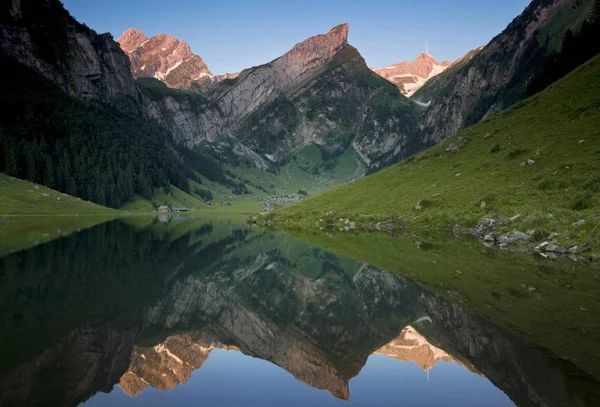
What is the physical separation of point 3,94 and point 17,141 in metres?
49.8

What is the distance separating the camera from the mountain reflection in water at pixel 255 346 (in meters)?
12.7

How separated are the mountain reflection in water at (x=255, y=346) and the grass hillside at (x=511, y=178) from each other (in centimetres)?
2770

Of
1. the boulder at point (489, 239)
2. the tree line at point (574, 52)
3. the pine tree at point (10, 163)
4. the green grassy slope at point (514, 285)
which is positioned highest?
the tree line at point (574, 52)

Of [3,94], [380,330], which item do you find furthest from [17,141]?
[380,330]

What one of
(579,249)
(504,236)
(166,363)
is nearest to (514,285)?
(579,249)

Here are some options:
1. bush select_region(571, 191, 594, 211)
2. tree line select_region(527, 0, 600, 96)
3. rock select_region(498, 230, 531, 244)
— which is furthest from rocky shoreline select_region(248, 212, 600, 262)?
tree line select_region(527, 0, 600, 96)

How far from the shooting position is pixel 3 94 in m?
193

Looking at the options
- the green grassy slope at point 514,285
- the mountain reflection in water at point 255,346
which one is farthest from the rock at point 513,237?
the mountain reflection in water at point 255,346

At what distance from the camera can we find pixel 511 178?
217ft

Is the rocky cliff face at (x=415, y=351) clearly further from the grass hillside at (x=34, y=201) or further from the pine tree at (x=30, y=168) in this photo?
the pine tree at (x=30, y=168)

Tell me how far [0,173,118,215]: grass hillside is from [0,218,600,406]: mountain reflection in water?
341 feet

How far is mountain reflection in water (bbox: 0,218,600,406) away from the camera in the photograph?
41.8 feet

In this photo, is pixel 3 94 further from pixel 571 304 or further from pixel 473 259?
pixel 571 304

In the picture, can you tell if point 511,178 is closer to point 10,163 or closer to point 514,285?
point 514,285
